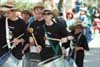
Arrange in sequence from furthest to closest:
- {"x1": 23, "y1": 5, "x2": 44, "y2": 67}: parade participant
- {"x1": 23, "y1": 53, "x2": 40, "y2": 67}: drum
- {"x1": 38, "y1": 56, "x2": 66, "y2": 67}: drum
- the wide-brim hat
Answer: {"x1": 23, "y1": 53, "x2": 40, "y2": 67}: drum < {"x1": 23, "y1": 5, "x2": 44, "y2": 67}: parade participant < the wide-brim hat < {"x1": 38, "y1": 56, "x2": 66, "y2": 67}: drum

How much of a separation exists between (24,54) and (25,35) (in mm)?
943

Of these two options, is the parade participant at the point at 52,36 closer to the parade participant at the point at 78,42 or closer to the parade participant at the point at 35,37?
the parade participant at the point at 35,37

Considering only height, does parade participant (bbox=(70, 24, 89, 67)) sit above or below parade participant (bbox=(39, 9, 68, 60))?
below

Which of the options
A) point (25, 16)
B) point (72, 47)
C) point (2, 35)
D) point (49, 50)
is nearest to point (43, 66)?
point (49, 50)

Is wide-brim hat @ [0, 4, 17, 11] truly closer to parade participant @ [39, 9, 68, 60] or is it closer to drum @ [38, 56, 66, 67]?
parade participant @ [39, 9, 68, 60]

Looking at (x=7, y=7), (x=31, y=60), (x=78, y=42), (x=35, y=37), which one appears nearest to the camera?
(x=7, y=7)

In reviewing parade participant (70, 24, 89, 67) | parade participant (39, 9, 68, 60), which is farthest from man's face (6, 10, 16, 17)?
parade participant (70, 24, 89, 67)

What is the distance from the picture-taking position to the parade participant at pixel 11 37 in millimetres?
8602

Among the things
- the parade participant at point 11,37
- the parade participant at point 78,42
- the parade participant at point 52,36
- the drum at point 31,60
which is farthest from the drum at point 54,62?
the parade participant at point 78,42

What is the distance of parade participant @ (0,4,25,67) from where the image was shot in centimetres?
860

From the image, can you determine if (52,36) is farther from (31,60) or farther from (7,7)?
(31,60)

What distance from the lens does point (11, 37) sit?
8789 millimetres

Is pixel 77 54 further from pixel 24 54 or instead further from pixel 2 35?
pixel 2 35

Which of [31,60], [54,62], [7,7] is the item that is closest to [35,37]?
[31,60]
